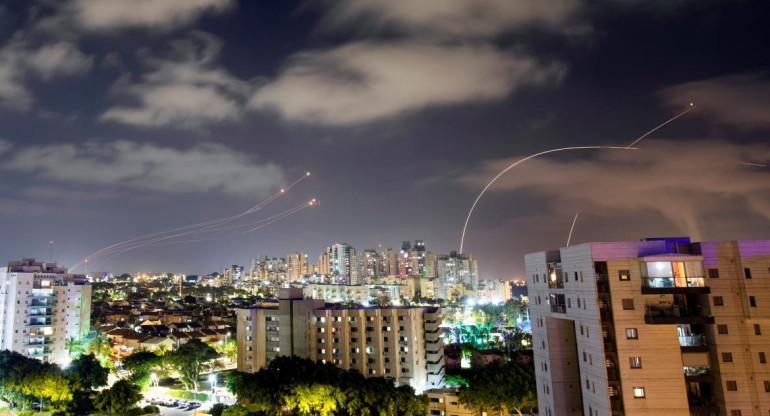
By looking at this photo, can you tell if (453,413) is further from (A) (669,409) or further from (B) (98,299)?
(B) (98,299)

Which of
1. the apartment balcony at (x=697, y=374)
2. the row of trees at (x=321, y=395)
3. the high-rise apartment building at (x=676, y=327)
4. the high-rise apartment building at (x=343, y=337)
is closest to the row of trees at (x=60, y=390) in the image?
the row of trees at (x=321, y=395)

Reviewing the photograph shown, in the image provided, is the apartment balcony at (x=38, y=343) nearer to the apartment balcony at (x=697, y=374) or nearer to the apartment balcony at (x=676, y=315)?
the apartment balcony at (x=676, y=315)

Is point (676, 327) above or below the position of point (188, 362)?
above

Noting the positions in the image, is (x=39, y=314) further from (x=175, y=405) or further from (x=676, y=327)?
(x=676, y=327)

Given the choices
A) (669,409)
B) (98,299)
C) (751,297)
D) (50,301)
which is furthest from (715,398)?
(98,299)

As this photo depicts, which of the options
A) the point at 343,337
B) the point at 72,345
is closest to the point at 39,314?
the point at 72,345

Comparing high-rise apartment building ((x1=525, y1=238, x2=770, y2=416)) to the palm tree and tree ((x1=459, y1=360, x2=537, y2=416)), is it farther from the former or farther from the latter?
the palm tree
